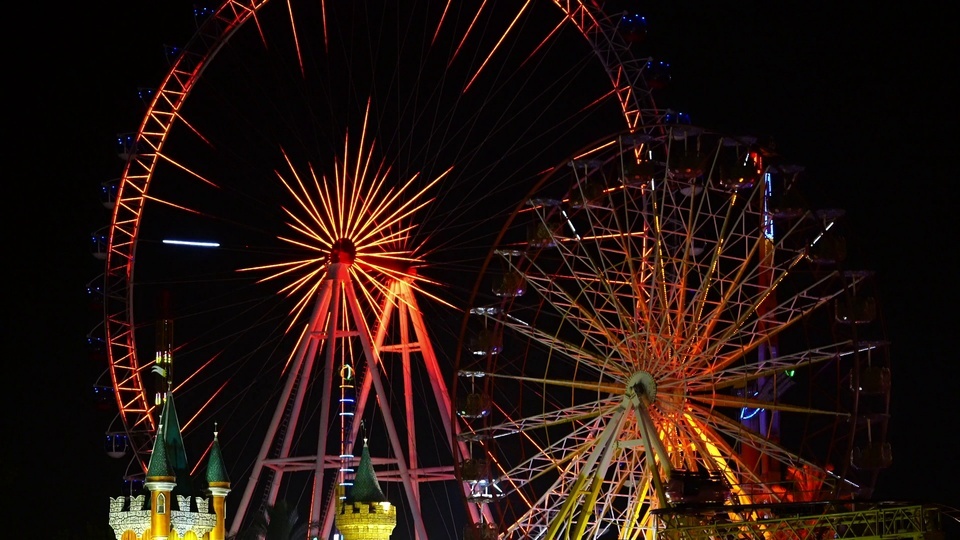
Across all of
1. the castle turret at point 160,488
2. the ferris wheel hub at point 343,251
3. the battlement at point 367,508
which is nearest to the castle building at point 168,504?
the castle turret at point 160,488

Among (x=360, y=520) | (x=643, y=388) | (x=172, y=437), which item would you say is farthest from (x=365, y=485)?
(x=643, y=388)

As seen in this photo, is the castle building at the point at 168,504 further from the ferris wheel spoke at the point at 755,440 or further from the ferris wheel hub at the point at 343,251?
the ferris wheel spoke at the point at 755,440

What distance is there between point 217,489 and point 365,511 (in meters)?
3.84

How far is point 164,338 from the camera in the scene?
48562mm

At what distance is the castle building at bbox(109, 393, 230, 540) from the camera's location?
152ft

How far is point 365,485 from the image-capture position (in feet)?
158

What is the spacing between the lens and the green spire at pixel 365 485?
158 ft

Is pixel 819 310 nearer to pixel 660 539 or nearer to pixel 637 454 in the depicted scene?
pixel 637 454

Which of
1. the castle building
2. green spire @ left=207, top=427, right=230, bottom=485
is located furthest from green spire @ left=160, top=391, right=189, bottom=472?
green spire @ left=207, top=427, right=230, bottom=485

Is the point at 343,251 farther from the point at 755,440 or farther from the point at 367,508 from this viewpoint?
the point at 755,440

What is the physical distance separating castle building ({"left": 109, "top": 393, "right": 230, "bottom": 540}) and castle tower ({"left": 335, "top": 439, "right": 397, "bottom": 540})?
308 cm

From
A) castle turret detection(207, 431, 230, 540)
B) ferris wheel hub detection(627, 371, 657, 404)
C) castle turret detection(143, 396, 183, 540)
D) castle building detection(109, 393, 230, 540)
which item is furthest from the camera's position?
castle turret detection(207, 431, 230, 540)

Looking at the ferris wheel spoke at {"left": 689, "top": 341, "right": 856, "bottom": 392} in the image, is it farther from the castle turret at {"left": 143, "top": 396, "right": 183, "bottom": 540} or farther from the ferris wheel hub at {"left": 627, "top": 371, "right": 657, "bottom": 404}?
the castle turret at {"left": 143, "top": 396, "right": 183, "bottom": 540}

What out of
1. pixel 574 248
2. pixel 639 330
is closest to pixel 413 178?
pixel 574 248
